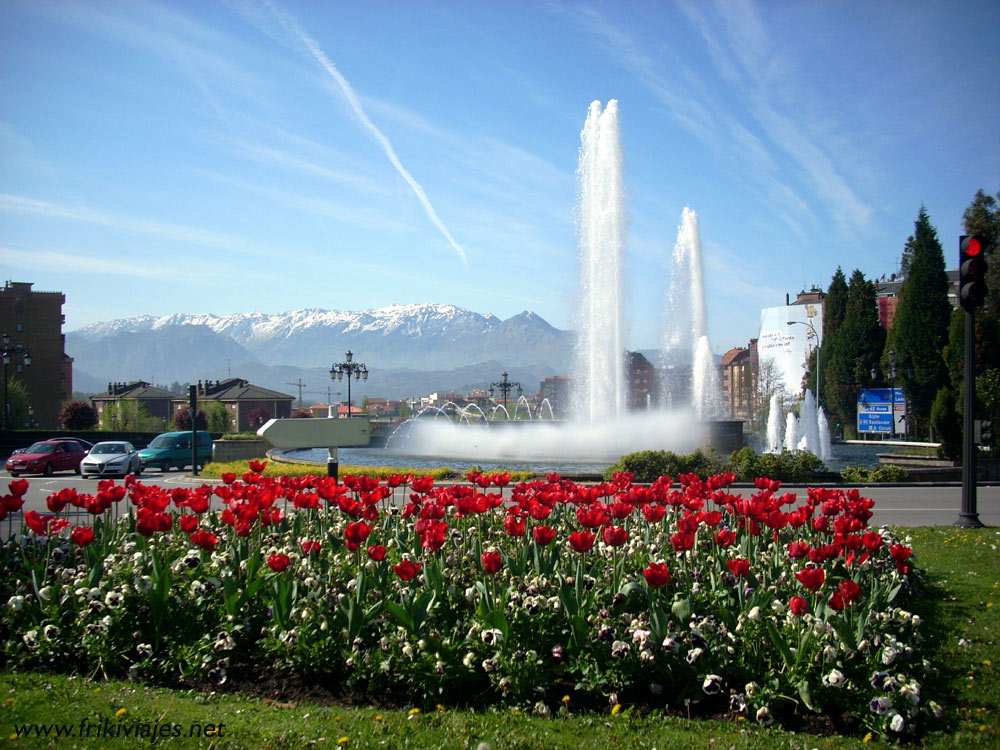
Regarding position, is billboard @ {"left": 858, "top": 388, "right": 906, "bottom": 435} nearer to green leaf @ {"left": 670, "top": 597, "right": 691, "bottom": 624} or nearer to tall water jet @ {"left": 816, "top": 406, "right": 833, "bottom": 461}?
tall water jet @ {"left": 816, "top": 406, "right": 833, "bottom": 461}

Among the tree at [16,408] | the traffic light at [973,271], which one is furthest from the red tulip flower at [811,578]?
the tree at [16,408]

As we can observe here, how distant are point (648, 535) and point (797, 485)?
16.9m

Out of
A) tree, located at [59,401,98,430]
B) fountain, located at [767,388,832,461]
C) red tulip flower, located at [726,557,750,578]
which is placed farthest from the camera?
tree, located at [59,401,98,430]

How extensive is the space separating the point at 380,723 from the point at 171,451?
31.1 meters

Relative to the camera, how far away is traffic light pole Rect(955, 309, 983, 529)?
42.6 ft

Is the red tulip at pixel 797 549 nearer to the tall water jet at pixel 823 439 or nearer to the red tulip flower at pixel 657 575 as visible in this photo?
the red tulip flower at pixel 657 575

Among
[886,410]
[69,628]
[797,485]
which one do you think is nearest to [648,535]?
[69,628]

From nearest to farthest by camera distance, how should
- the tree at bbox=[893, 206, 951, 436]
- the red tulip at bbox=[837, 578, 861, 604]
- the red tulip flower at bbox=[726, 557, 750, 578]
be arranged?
the red tulip at bbox=[837, 578, 861, 604], the red tulip flower at bbox=[726, 557, 750, 578], the tree at bbox=[893, 206, 951, 436]

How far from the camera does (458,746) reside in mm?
4629

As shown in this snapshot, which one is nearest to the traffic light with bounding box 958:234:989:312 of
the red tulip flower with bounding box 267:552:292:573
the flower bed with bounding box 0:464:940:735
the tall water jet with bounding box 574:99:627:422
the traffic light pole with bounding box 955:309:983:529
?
the traffic light pole with bounding box 955:309:983:529

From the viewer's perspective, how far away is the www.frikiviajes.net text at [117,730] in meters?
4.66

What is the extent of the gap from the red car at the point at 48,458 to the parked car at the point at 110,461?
214cm

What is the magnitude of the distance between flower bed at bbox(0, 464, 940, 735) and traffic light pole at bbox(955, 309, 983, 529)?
6.57 meters

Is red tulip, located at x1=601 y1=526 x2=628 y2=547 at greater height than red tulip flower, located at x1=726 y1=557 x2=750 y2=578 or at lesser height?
greater
